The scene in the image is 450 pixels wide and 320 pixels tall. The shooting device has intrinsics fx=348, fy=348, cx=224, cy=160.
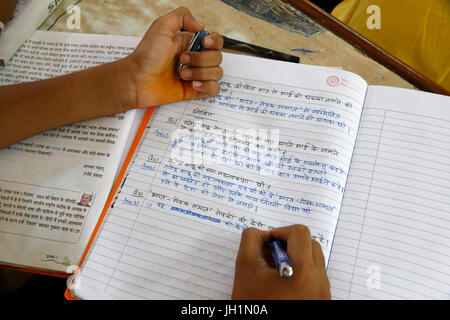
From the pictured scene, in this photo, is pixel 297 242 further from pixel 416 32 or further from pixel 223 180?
pixel 416 32

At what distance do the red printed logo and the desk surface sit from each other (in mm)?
66

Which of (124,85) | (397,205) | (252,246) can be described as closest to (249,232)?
(252,246)

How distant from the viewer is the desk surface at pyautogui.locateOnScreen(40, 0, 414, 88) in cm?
58

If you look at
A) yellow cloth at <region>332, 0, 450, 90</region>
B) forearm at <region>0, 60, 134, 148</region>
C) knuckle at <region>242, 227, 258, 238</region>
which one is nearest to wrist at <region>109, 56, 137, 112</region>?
forearm at <region>0, 60, 134, 148</region>

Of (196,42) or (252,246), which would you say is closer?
(252,246)

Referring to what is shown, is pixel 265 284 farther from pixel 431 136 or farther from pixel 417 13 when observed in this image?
pixel 417 13

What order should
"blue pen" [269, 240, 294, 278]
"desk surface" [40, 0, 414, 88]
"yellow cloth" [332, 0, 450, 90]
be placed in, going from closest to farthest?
"blue pen" [269, 240, 294, 278] → "desk surface" [40, 0, 414, 88] → "yellow cloth" [332, 0, 450, 90]

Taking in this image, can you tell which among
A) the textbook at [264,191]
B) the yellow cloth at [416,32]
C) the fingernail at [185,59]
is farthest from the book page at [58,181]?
the yellow cloth at [416,32]

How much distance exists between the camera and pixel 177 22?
0.56 metres

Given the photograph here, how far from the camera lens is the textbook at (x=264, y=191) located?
1.40 feet

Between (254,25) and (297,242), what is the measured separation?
41cm

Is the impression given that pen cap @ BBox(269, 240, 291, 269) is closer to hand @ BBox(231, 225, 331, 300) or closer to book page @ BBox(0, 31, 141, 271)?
hand @ BBox(231, 225, 331, 300)

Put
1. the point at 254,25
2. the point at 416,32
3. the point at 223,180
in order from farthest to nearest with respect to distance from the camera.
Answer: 1. the point at 416,32
2. the point at 254,25
3. the point at 223,180

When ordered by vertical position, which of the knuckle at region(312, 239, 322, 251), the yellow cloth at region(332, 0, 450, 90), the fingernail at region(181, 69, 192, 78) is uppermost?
the yellow cloth at region(332, 0, 450, 90)
